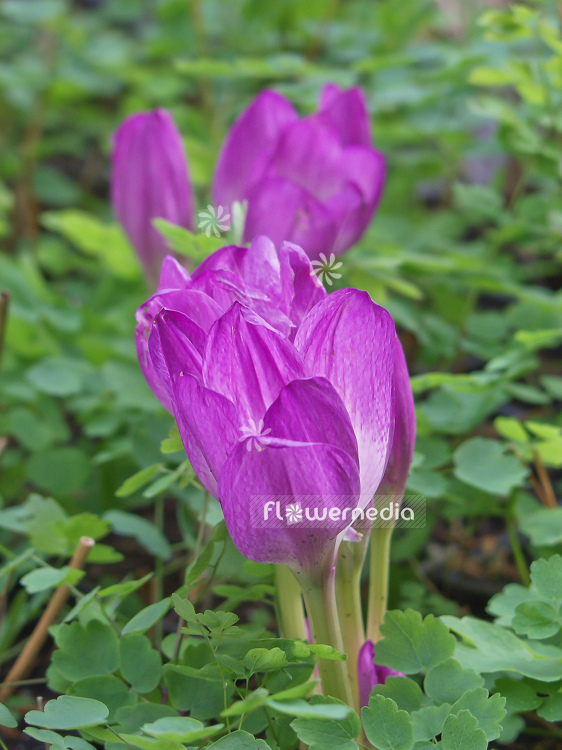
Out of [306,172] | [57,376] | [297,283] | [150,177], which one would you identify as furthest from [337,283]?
[297,283]

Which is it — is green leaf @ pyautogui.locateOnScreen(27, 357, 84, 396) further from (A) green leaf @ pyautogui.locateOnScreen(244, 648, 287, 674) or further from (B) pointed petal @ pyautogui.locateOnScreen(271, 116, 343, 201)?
(A) green leaf @ pyautogui.locateOnScreen(244, 648, 287, 674)

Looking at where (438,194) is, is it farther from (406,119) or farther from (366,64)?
(366,64)

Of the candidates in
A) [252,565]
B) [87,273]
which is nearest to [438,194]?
[87,273]

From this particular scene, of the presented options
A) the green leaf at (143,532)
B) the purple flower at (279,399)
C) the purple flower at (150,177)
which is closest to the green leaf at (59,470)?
the green leaf at (143,532)

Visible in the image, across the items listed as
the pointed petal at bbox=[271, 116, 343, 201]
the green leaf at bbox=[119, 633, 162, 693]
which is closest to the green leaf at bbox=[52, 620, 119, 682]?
the green leaf at bbox=[119, 633, 162, 693]

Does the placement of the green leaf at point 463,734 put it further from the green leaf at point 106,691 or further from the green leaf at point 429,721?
the green leaf at point 106,691
